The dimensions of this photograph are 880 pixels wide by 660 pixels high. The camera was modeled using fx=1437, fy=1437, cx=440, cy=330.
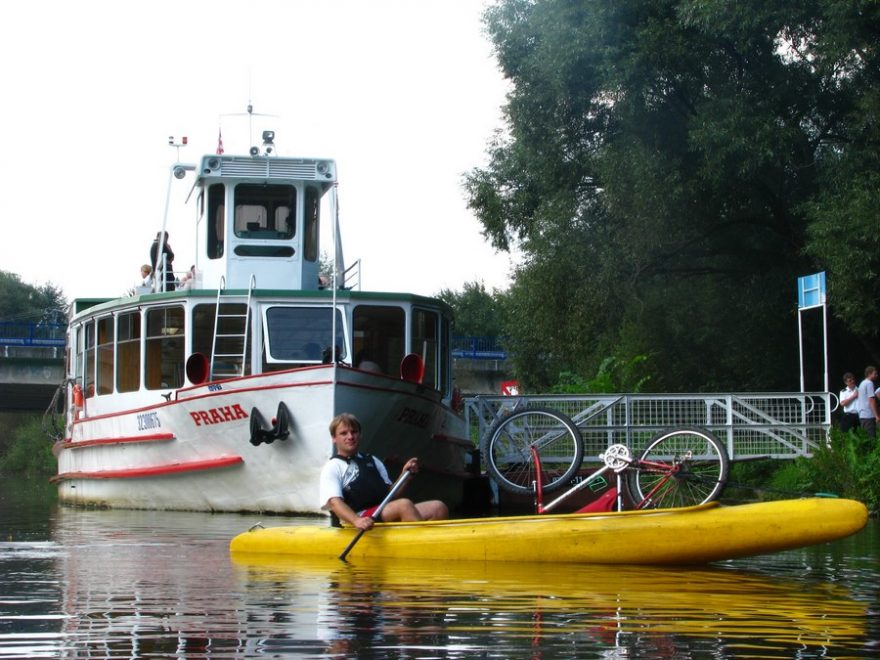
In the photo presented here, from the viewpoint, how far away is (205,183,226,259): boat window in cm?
2150

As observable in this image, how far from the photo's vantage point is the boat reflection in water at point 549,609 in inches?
274

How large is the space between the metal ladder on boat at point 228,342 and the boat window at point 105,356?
2692 millimetres

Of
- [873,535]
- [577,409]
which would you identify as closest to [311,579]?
[873,535]

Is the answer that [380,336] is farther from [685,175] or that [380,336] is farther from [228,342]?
[685,175]

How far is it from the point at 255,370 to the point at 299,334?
30.3 inches

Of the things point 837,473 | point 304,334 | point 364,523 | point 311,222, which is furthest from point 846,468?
point 364,523

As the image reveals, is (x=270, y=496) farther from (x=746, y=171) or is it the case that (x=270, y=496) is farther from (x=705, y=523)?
(x=746, y=171)

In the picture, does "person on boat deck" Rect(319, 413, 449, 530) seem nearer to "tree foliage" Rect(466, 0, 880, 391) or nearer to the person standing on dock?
the person standing on dock

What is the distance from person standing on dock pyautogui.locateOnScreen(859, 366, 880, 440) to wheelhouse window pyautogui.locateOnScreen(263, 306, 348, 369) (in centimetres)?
763

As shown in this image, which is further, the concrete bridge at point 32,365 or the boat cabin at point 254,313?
the concrete bridge at point 32,365

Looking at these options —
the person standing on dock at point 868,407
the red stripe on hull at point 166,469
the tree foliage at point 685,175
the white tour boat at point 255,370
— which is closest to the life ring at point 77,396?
the white tour boat at point 255,370

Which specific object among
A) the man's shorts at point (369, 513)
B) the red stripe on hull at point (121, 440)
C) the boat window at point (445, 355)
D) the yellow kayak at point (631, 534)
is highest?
the boat window at point (445, 355)

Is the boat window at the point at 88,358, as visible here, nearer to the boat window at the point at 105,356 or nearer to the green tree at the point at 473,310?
the boat window at the point at 105,356

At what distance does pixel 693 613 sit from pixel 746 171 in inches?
718
